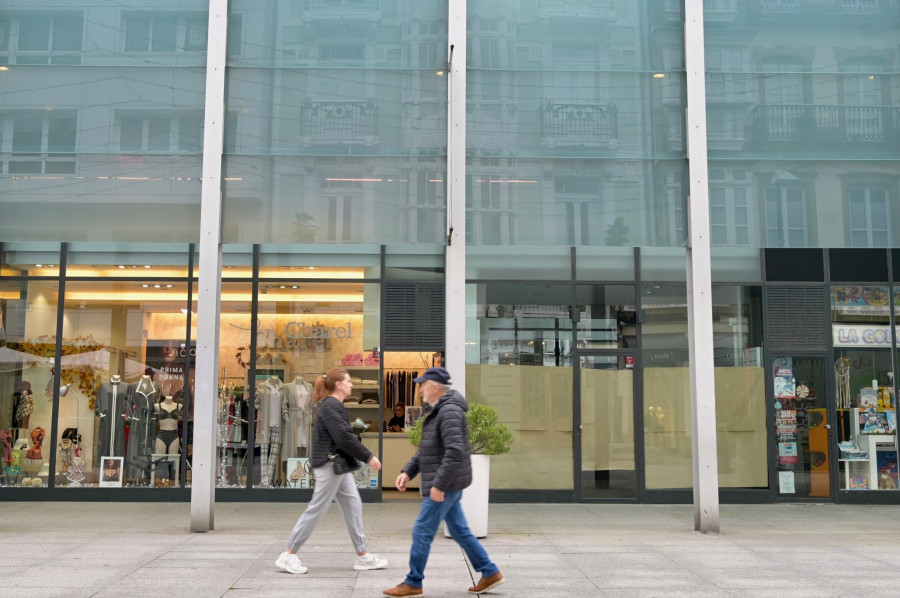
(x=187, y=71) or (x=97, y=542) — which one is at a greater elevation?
(x=187, y=71)

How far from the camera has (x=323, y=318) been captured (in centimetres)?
1343

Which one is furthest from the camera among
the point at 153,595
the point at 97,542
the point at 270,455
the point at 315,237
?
the point at 270,455

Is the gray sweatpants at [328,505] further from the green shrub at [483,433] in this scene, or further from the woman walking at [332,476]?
the green shrub at [483,433]

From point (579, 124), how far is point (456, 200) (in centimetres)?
183

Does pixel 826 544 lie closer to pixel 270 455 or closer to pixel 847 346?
pixel 847 346

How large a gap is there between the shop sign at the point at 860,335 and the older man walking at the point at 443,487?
8.71m

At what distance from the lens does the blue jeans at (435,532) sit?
6.89 metres

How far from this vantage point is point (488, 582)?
7000 mm

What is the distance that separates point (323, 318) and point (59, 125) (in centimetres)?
449

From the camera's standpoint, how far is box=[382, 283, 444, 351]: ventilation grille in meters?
13.3

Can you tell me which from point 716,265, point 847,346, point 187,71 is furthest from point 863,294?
point 187,71

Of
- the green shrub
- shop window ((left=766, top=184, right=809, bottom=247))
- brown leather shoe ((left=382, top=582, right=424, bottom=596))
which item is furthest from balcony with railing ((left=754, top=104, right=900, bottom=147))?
brown leather shoe ((left=382, top=582, right=424, bottom=596))

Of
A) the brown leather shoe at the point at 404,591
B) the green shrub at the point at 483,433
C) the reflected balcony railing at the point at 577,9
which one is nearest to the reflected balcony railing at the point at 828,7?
the reflected balcony railing at the point at 577,9

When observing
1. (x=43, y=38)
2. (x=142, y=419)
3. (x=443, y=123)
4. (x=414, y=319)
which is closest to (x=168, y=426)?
(x=142, y=419)
